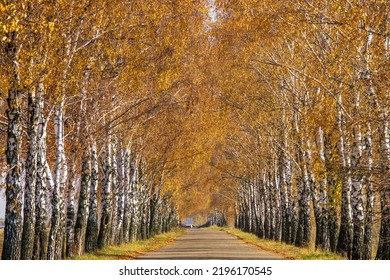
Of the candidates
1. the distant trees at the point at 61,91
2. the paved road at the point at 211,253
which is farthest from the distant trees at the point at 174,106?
the paved road at the point at 211,253

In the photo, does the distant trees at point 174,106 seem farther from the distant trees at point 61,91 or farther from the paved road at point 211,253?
the paved road at point 211,253

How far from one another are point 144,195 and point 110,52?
33.1 m

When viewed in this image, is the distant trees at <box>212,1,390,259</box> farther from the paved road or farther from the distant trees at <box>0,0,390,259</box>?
the paved road

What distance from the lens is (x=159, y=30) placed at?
100ft

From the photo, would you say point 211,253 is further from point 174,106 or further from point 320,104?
point 174,106

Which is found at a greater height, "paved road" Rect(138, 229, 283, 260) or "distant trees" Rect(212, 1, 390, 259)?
"distant trees" Rect(212, 1, 390, 259)

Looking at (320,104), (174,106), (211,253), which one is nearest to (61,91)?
(320,104)

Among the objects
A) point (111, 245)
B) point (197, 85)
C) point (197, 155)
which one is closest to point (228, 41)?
point (197, 85)

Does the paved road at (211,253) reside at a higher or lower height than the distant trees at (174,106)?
lower

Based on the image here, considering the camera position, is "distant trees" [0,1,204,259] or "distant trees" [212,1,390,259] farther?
"distant trees" [212,1,390,259]

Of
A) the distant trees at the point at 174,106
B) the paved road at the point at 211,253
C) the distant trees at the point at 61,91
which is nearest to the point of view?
the distant trees at the point at 61,91

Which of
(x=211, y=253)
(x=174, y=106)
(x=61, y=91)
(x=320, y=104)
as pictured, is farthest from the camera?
(x=174, y=106)

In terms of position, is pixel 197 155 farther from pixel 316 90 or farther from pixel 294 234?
pixel 316 90

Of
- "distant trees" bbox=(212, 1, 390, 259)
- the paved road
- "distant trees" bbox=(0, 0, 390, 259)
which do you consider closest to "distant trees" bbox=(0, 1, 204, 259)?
"distant trees" bbox=(0, 0, 390, 259)
